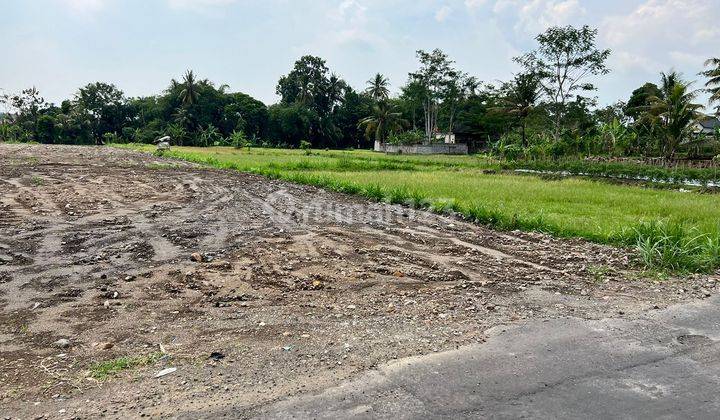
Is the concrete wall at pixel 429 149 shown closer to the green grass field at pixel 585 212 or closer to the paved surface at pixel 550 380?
the green grass field at pixel 585 212

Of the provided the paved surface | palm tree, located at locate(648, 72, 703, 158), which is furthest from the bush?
the paved surface

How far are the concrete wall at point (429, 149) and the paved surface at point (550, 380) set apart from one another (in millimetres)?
51603

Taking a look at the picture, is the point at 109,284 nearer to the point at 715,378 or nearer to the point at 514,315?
the point at 514,315

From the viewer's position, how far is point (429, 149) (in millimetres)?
56750

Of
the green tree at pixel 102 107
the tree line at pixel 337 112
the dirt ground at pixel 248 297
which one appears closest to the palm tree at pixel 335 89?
the tree line at pixel 337 112

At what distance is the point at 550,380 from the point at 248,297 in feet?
10.4

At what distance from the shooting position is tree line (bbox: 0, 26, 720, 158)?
44156 mm

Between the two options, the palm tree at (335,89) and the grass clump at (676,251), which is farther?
the palm tree at (335,89)

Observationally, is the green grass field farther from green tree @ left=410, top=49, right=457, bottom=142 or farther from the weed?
green tree @ left=410, top=49, right=457, bottom=142

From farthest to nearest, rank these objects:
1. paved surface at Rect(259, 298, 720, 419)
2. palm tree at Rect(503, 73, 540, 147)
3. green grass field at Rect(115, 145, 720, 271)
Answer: palm tree at Rect(503, 73, 540, 147)
green grass field at Rect(115, 145, 720, 271)
paved surface at Rect(259, 298, 720, 419)

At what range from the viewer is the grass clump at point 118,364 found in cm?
370

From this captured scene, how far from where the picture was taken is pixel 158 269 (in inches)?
254

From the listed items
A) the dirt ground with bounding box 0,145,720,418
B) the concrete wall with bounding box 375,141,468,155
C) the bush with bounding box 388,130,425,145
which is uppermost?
the bush with bounding box 388,130,425,145

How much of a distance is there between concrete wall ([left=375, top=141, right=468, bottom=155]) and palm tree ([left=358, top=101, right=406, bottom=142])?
3792 millimetres
